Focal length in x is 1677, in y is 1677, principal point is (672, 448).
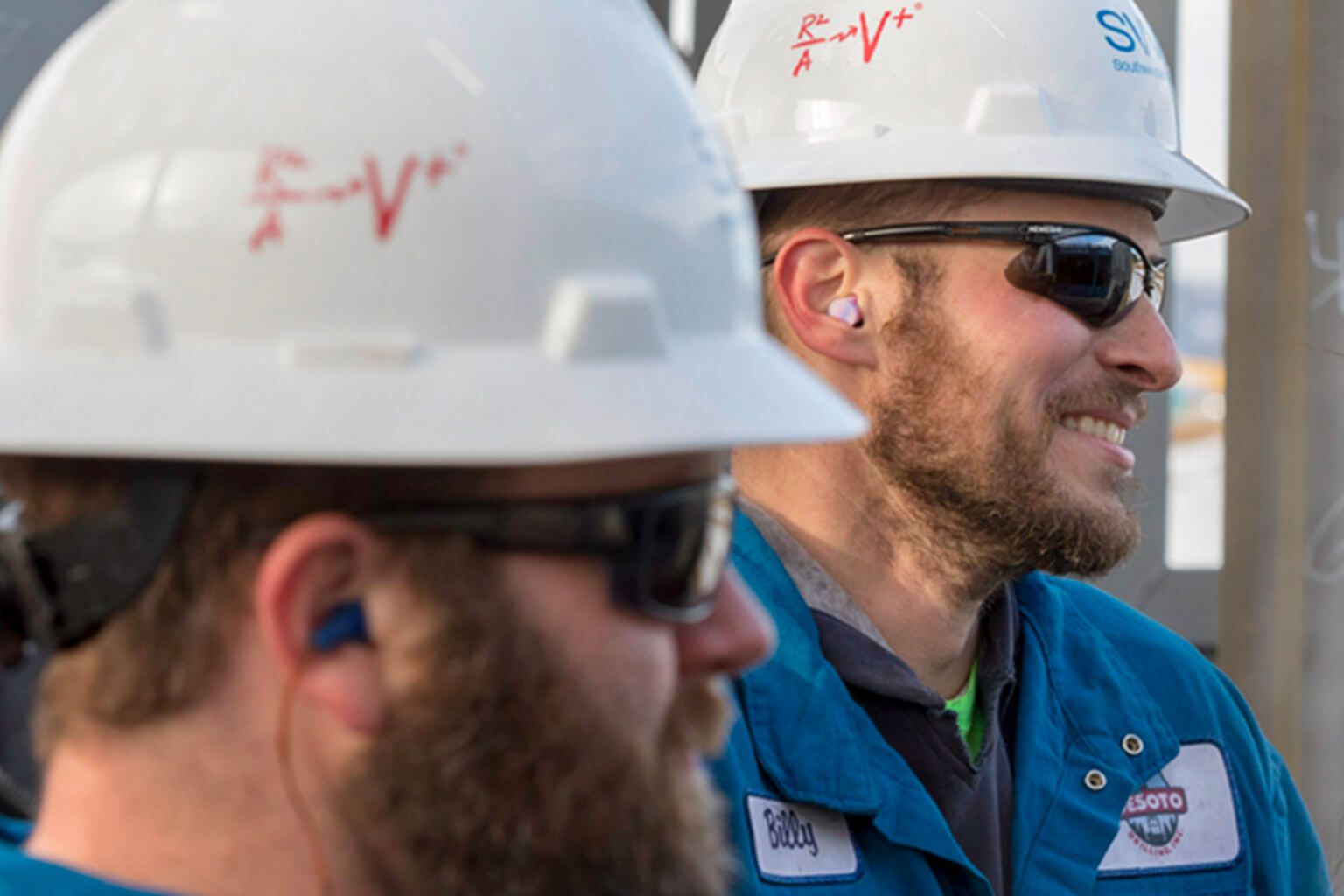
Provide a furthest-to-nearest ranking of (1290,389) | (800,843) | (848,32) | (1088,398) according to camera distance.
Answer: (1290,389) < (848,32) < (1088,398) < (800,843)

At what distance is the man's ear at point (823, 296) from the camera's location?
2.67 metres

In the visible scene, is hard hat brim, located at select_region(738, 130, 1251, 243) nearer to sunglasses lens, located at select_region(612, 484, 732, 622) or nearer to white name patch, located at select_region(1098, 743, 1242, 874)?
white name patch, located at select_region(1098, 743, 1242, 874)

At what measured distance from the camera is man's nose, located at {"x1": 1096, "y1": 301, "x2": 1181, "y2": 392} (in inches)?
104

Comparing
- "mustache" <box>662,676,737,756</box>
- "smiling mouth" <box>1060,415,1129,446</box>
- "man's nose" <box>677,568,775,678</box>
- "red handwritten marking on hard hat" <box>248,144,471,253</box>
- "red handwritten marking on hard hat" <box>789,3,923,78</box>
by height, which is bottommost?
"smiling mouth" <box>1060,415,1129,446</box>

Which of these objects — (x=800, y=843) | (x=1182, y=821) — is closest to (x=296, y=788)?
(x=800, y=843)

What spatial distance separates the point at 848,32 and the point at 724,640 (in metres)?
1.49

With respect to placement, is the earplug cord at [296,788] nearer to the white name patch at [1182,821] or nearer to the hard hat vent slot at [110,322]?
the hard hat vent slot at [110,322]

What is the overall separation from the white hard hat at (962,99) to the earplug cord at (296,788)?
1560 mm

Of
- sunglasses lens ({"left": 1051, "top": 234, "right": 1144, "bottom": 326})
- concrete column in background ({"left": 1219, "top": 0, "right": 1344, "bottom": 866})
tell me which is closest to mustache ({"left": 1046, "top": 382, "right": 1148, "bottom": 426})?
sunglasses lens ({"left": 1051, "top": 234, "right": 1144, "bottom": 326})

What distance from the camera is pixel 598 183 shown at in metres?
1.41

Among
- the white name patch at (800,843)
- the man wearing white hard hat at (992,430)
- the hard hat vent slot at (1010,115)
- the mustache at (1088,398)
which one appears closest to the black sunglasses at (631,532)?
the white name patch at (800,843)

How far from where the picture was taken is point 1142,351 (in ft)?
8.71

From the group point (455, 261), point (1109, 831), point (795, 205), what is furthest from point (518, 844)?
point (795, 205)

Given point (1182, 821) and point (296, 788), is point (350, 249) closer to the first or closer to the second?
point (296, 788)
